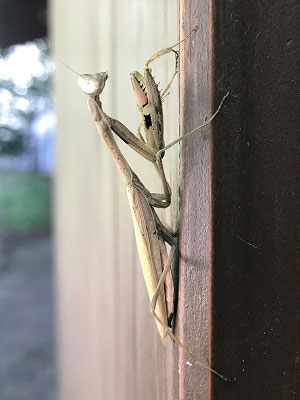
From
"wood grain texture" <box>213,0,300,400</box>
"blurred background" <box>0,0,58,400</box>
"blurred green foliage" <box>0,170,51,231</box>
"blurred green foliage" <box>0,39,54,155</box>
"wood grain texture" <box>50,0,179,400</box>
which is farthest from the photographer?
"blurred green foliage" <box>0,39,54,155</box>

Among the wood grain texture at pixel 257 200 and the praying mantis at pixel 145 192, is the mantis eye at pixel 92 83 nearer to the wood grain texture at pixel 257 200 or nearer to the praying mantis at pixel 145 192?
the praying mantis at pixel 145 192

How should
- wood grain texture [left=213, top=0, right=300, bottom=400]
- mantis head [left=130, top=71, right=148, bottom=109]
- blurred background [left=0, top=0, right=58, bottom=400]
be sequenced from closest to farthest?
wood grain texture [left=213, top=0, right=300, bottom=400], mantis head [left=130, top=71, right=148, bottom=109], blurred background [left=0, top=0, right=58, bottom=400]

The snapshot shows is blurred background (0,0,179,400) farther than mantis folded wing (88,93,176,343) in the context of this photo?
Yes

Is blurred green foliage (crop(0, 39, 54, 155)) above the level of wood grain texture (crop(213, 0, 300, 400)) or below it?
above

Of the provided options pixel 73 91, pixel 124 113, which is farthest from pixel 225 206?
pixel 73 91

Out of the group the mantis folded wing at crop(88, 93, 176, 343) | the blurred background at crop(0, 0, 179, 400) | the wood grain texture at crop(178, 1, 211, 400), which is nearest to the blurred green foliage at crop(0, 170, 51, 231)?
the blurred background at crop(0, 0, 179, 400)

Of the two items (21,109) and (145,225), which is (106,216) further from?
(21,109)

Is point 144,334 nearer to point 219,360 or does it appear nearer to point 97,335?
point 219,360

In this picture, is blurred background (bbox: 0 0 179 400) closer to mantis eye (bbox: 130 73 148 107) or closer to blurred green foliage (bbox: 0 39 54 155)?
mantis eye (bbox: 130 73 148 107)
